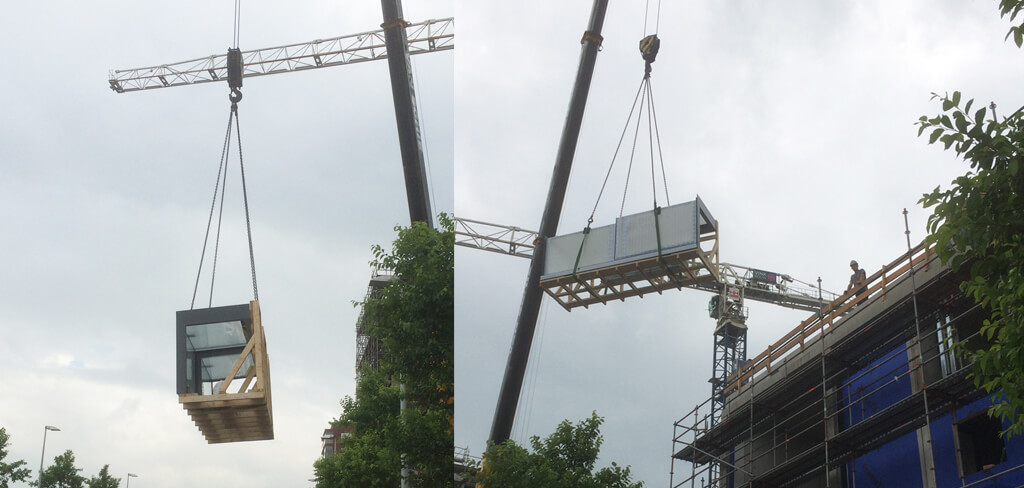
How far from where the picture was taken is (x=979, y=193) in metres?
4.75

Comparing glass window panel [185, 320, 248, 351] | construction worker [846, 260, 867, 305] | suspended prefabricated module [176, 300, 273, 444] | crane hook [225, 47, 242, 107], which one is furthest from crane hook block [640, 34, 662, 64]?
glass window panel [185, 320, 248, 351]

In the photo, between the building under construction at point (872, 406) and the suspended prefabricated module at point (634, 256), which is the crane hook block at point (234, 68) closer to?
the suspended prefabricated module at point (634, 256)

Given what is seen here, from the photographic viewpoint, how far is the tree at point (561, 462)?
23.2 ft

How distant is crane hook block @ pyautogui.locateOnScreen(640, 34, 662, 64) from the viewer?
31.4ft

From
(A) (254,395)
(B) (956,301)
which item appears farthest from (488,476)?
(B) (956,301)

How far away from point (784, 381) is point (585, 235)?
3.15 m

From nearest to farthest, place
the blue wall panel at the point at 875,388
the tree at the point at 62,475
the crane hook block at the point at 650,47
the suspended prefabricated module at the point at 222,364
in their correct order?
the suspended prefabricated module at the point at 222,364 < the tree at the point at 62,475 < the blue wall panel at the point at 875,388 < the crane hook block at the point at 650,47

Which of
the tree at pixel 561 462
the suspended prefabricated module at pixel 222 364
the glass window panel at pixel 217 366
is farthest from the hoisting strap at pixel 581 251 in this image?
the glass window panel at pixel 217 366

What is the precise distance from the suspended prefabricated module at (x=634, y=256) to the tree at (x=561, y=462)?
1135 millimetres

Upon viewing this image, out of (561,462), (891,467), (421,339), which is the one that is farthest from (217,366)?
(891,467)

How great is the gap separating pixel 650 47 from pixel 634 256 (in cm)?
236

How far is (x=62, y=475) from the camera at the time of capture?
24.2 ft

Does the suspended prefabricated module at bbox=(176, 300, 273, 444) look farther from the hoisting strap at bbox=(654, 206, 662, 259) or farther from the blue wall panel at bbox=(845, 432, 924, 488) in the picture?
the blue wall panel at bbox=(845, 432, 924, 488)

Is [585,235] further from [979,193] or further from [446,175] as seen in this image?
[979,193]
